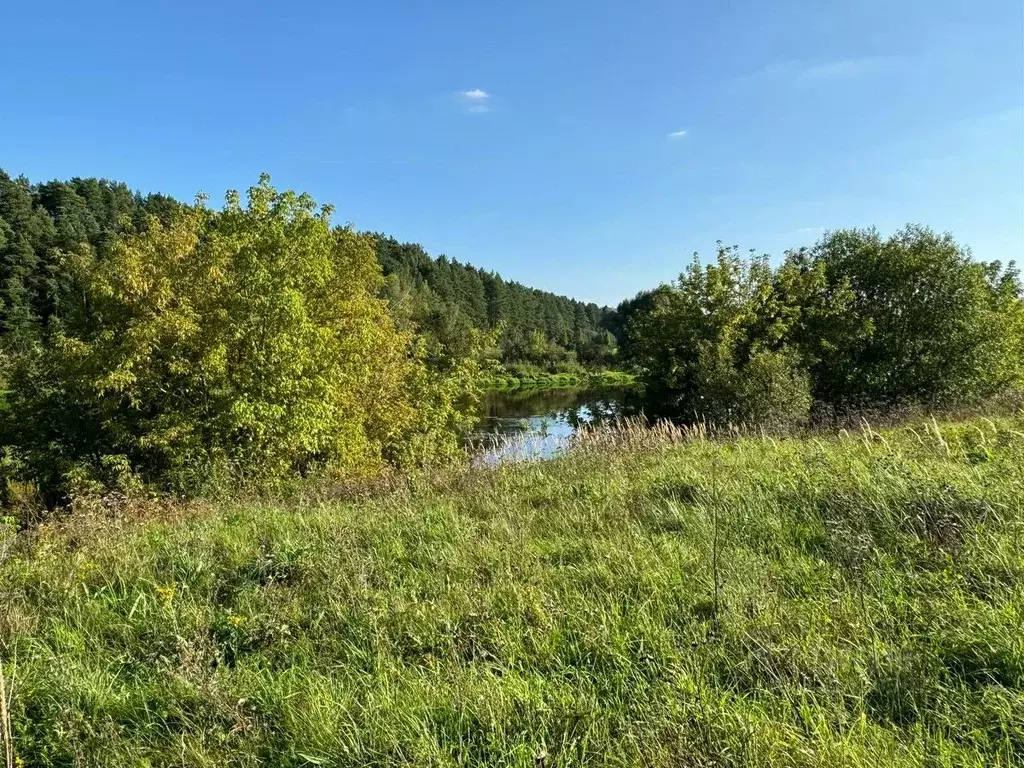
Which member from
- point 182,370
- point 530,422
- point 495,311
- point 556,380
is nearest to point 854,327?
point 530,422

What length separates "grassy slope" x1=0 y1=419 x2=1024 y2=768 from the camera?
222cm

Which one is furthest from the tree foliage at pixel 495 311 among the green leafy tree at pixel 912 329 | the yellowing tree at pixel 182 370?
the yellowing tree at pixel 182 370

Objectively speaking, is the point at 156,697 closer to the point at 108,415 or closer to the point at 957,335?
the point at 108,415

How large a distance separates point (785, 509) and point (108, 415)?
1307 centimetres

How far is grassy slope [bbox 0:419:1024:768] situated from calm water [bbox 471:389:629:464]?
11.5 ft

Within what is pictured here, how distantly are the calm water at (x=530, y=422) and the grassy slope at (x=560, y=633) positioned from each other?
351cm

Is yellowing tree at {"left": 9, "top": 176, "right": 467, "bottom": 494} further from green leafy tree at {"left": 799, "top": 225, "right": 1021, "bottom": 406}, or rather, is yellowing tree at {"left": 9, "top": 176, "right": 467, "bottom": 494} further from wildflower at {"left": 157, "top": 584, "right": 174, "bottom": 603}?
green leafy tree at {"left": 799, "top": 225, "right": 1021, "bottom": 406}

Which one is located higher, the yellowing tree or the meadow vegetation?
the yellowing tree

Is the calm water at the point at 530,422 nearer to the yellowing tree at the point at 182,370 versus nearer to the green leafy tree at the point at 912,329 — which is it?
the yellowing tree at the point at 182,370

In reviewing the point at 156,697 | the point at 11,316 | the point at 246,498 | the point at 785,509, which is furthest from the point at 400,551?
the point at 11,316

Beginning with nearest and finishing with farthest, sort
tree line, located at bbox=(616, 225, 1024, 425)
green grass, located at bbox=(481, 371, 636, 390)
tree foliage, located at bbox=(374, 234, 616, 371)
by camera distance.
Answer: tree line, located at bbox=(616, 225, 1024, 425) < green grass, located at bbox=(481, 371, 636, 390) < tree foliage, located at bbox=(374, 234, 616, 371)

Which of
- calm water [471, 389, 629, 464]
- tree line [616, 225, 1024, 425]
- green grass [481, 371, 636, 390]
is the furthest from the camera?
green grass [481, 371, 636, 390]

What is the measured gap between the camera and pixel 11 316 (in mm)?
45250

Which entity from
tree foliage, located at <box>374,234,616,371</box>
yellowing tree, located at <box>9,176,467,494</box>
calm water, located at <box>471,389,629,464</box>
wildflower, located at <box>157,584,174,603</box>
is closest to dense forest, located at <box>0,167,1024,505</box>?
yellowing tree, located at <box>9,176,467,494</box>
